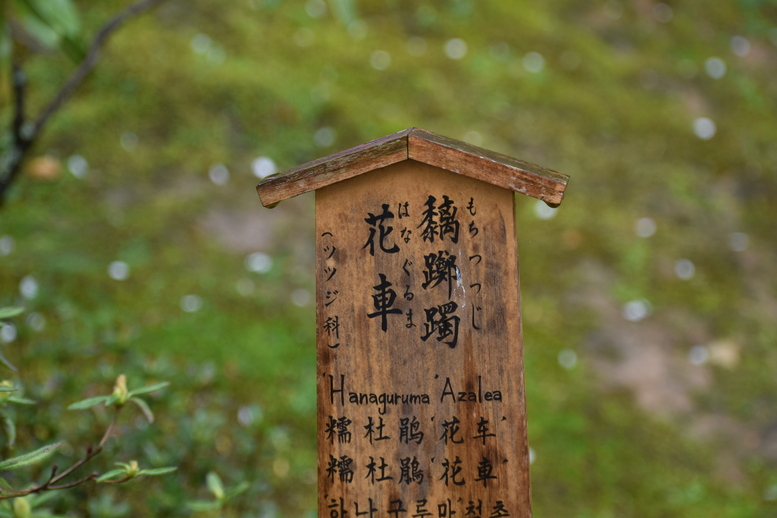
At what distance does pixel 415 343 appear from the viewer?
4.49ft

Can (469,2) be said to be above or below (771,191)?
above

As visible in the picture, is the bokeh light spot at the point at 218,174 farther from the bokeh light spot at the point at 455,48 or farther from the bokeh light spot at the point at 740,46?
the bokeh light spot at the point at 740,46

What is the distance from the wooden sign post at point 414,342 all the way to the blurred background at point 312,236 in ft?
2.00

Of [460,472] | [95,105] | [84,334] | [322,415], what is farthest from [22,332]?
[95,105]

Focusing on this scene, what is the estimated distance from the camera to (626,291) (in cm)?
339

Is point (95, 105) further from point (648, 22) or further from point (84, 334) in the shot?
point (648, 22)

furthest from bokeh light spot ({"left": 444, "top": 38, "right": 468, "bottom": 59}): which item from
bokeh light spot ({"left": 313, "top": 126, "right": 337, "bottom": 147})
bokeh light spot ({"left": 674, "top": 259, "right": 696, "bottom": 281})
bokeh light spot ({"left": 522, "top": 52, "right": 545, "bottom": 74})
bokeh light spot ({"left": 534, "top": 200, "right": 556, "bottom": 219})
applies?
bokeh light spot ({"left": 674, "top": 259, "right": 696, "bottom": 281})

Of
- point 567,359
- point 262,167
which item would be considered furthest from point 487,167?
point 262,167

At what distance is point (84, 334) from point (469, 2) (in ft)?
11.9

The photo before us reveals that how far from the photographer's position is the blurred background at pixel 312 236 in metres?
2.41

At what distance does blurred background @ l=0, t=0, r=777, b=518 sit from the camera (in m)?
2.41

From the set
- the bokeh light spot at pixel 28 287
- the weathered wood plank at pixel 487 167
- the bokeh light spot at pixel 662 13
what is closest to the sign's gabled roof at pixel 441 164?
the weathered wood plank at pixel 487 167

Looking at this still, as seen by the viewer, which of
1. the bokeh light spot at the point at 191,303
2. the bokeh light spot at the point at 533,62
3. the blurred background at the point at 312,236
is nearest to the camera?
the blurred background at the point at 312,236

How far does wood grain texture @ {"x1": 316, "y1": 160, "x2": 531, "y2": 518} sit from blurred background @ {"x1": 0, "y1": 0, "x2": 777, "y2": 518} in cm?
61
